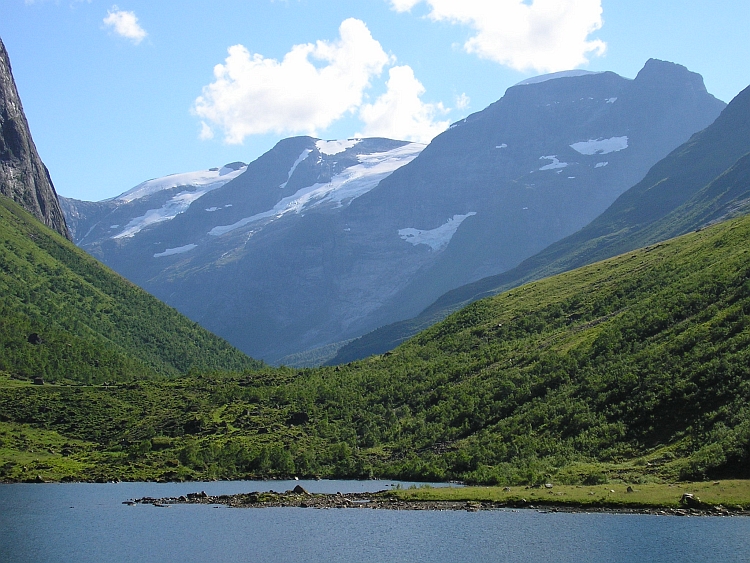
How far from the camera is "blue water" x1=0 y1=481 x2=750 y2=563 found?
6731 cm

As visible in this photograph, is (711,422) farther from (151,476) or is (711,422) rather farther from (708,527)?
(151,476)

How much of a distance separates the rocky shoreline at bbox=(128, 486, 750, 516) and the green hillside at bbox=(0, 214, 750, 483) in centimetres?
1344

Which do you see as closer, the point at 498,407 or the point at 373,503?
the point at 373,503

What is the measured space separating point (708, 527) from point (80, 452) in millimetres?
111421

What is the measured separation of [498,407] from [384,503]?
47.2m

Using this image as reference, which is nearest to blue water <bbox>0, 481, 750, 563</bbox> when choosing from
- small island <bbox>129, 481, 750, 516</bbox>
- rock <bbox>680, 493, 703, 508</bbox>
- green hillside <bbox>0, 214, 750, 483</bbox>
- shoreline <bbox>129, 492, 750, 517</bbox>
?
shoreline <bbox>129, 492, 750, 517</bbox>

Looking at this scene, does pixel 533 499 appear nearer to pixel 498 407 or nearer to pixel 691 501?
pixel 691 501

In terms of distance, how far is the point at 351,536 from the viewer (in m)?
77.3

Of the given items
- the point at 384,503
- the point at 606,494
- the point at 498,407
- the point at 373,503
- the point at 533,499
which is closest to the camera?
the point at 606,494

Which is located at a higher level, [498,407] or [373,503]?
[498,407]

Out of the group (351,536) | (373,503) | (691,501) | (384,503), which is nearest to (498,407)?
(384,503)

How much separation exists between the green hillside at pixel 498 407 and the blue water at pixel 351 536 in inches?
872

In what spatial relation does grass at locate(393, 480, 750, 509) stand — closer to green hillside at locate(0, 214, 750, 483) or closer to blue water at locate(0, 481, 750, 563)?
blue water at locate(0, 481, 750, 563)

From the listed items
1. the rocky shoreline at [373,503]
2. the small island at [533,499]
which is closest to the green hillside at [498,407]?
the small island at [533,499]
